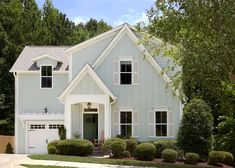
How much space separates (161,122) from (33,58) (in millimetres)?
11649

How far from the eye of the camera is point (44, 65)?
3841cm

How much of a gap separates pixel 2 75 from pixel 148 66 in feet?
76.1

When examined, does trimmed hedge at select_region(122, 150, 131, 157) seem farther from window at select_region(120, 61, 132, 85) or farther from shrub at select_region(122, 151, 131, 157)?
window at select_region(120, 61, 132, 85)

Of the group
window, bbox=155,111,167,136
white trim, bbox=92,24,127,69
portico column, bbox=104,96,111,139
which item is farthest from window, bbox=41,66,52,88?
window, bbox=155,111,167,136

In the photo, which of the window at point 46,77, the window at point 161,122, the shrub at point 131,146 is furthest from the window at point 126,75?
the window at point 46,77

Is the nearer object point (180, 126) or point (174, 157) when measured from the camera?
point (174, 157)

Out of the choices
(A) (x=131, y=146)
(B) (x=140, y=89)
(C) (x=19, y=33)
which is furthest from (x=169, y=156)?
(C) (x=19, y=33)

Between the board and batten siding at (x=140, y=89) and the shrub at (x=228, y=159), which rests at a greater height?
the board and batten siding at (x=140, y=89)

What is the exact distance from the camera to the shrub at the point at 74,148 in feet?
97.7

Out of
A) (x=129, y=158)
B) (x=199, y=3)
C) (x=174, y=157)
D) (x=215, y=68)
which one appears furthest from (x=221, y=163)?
(x=199, y=3)

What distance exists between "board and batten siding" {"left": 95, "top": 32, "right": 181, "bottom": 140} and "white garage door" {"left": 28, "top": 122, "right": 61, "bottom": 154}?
630cm

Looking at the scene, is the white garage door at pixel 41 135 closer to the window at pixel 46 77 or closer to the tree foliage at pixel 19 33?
the window at pixel 46 77

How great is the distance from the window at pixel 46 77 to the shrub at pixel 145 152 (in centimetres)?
1174

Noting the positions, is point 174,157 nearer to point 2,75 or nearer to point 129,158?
point 129,158
